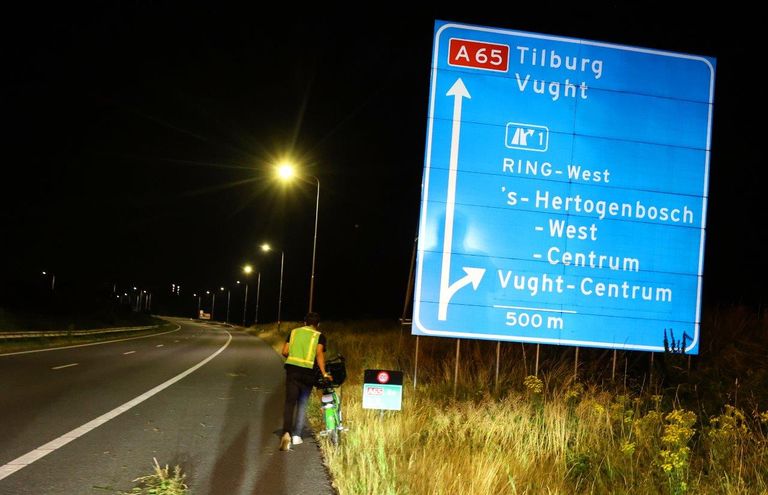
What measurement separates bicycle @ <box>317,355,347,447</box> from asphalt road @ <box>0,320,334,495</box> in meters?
0.34

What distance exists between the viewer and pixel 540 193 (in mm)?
9797

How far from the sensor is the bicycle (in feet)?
26.5

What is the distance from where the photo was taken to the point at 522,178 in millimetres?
9750

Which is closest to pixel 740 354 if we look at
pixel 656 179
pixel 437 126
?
pixel 656 179

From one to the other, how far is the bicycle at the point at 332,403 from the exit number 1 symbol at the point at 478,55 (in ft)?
15.0

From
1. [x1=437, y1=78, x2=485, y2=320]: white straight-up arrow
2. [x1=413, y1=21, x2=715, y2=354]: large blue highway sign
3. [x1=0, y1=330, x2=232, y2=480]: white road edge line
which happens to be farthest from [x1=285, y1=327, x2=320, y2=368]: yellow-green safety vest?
[x1=0, y1=330, x2=232, y2=480]: white road edge line

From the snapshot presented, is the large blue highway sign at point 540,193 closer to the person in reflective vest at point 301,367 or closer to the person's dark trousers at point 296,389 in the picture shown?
the person in reflective vest at point 301,367

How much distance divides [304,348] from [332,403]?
31.1 inches

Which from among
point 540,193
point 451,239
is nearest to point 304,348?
point 451,239

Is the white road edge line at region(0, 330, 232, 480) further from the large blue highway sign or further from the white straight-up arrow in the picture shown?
the white straight-up arrow

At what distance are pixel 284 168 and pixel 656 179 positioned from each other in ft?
44.1

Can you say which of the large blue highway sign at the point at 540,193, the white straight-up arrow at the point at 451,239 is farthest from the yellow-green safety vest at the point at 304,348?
the white straight-up arrow at the point at 451,239

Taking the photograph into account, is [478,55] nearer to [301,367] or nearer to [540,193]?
[540,193]

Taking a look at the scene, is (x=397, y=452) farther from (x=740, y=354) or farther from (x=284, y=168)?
(x=284, y=168)
